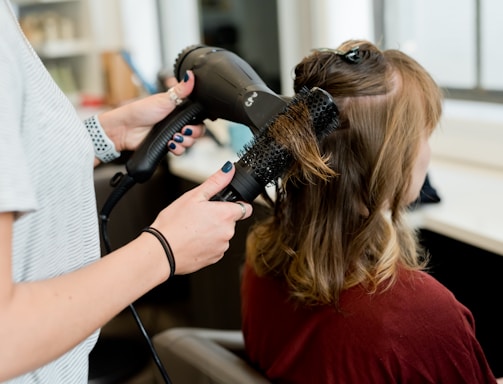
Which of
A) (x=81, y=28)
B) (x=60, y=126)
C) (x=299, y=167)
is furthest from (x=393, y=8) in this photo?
(x=81, y=28)

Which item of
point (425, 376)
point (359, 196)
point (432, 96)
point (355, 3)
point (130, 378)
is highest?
point (355, 3)

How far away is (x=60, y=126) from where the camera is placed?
28.4 inches

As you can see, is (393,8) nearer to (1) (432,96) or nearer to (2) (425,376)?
(1) (432,96)

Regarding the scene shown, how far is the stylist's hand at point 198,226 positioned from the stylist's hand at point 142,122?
33 centimetres

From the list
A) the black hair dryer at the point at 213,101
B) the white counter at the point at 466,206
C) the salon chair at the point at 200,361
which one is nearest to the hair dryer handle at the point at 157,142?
the black hair dryer at the point at 213,101

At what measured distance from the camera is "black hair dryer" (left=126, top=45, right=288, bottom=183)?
91 cm

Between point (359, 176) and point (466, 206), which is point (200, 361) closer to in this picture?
point (359, 176)

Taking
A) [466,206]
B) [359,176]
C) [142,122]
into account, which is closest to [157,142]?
[142,122]

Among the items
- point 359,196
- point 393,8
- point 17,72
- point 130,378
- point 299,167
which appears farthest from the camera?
point 393,8

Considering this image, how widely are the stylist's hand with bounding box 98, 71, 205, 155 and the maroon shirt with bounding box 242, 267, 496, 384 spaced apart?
0.35 m

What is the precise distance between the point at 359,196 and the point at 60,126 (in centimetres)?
45

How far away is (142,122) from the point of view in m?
1.15

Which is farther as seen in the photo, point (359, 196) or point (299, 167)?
point (359, 196)

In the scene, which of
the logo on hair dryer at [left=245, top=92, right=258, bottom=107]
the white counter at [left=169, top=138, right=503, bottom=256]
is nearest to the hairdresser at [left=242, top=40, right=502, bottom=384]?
the logo on hair dryer at [left=245, top=92, right=258, bottom=107]
